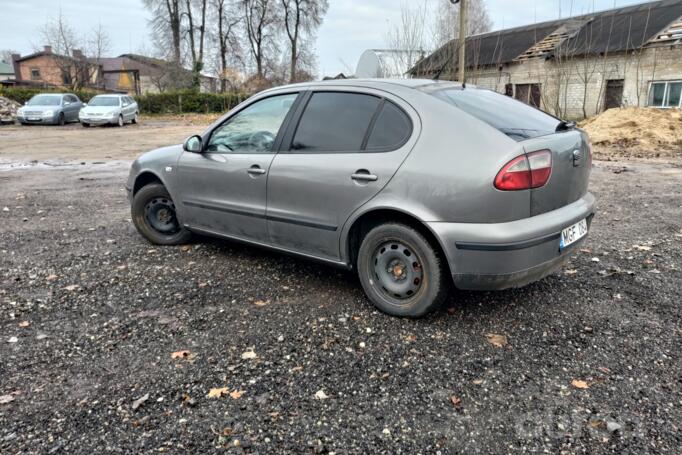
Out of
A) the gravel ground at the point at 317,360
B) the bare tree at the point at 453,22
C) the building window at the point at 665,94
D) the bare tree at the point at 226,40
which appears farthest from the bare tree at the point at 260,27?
the gravel ground at the point at 317,360

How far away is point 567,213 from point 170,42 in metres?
46.6

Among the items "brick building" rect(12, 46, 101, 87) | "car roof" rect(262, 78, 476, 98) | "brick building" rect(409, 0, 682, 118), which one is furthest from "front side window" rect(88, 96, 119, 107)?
"car roof" rect(262, 78, 476, 98)

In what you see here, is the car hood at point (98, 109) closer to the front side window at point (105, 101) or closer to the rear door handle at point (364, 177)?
the front side window at point (105, 101)

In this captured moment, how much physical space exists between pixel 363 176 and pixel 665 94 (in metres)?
24.0

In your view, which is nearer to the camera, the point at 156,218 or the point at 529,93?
the point at 156,218

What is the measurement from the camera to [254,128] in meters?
4.18

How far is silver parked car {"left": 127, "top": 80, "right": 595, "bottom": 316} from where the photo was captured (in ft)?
9.78

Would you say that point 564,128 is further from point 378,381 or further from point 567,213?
point 378,381

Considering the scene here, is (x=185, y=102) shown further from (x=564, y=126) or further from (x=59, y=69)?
(x=564, y=126)

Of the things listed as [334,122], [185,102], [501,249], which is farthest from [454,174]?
[185,102]

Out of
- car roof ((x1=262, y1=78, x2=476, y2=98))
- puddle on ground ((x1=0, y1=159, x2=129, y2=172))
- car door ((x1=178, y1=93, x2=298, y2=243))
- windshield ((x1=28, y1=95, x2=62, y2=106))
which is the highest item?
windshield ((x1=28, y1=95, x2=62, y2=106))

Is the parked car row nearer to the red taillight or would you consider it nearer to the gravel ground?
the gravel ground

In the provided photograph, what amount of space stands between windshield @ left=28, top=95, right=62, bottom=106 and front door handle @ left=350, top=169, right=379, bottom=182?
2607 cm

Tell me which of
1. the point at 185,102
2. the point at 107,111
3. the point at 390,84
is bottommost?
the point at 390,84
